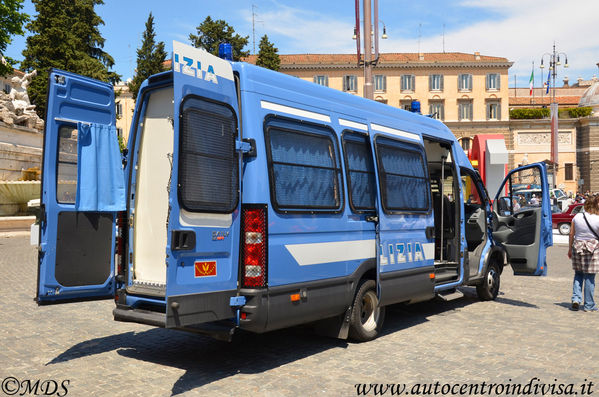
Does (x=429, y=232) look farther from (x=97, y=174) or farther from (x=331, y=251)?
(x=97, y=174)

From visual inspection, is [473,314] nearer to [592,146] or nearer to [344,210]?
[344,210]

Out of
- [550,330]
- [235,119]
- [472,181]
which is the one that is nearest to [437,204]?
[472,181]

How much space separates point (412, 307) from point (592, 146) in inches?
2740

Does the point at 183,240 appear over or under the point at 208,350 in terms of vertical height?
over

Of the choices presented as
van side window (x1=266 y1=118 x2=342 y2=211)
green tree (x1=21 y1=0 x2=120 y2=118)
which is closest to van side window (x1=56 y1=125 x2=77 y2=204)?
van side window (x1=266 y1=118 x2=342 y2=211)

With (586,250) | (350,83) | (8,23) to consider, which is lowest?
(586,250)

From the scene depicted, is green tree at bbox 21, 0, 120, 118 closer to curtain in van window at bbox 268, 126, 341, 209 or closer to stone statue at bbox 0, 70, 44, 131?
stone statue at bbox 0, 70, 44, 131

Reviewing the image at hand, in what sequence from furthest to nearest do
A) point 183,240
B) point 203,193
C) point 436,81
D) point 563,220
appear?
1. point 436,81
2. point 563,220
3. point 203,193
4. point 183,240

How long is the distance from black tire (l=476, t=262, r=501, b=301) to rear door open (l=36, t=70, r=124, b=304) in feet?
19.5

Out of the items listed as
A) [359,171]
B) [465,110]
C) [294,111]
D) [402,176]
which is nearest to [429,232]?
[402,176]

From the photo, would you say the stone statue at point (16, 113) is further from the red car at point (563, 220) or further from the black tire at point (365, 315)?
the red car at point (563, 220)

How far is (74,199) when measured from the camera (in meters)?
6.49

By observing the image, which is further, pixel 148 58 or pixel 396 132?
pixel 148 58

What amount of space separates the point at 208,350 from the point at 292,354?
92cm
